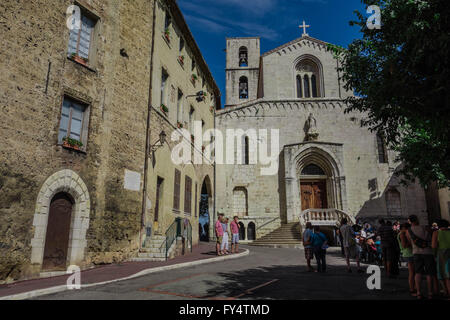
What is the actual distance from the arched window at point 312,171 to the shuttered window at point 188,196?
10238 millimetres

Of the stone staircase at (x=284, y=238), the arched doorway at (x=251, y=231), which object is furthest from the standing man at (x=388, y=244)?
the arched doorway at (x=251, y=231)

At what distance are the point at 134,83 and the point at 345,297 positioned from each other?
10.1m

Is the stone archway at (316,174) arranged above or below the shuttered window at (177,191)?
above

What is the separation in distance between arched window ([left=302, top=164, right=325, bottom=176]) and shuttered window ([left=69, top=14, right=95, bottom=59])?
17.8 meters

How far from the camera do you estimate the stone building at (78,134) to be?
798 centimetres

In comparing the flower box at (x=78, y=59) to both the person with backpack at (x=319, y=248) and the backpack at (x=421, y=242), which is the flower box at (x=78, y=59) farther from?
the backpack at (x=421, y=242)

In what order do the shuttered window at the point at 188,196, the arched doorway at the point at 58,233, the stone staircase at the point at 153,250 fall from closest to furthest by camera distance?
1. the arched doorway at the point at 58,233
2. the stone staircase at the point at 153,250
3. the shuttered window at the point at 188,196

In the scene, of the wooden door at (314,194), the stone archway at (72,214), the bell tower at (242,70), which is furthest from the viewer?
the bell tower at (242,70)

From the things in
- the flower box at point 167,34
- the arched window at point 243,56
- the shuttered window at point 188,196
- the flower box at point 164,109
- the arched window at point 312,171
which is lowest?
the shuttered window at point 188,196

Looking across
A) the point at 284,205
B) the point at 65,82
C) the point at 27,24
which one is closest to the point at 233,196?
the point at 284,205

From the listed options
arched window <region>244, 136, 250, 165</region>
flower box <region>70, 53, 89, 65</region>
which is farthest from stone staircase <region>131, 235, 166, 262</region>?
arched window <region>244, 136, 250, 165</region>

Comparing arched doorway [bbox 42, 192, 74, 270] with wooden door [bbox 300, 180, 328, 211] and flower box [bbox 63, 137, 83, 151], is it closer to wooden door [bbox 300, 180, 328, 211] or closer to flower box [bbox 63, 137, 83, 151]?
flower box [bbox 63, 137, 83, 151]

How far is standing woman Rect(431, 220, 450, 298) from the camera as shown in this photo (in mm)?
5613

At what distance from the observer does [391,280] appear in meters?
7.82
